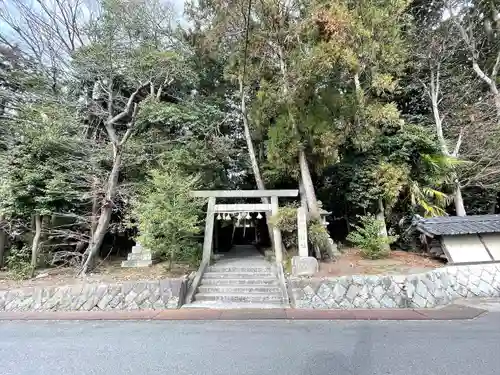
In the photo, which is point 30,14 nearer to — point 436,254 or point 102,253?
point 102,253

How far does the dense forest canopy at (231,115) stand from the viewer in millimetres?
8359

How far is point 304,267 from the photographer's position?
7.50m

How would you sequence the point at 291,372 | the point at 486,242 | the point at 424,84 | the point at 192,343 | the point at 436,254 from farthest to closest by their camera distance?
the point at 424,84 < the point at 436,254 < the point at 486,242 < the point at 192,343 < the point at 291,372

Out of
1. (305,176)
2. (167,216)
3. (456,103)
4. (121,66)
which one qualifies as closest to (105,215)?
(167,216)

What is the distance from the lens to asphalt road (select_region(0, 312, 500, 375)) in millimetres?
3312

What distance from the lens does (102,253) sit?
1165 cm

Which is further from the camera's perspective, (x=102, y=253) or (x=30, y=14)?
(x=102, y=253)

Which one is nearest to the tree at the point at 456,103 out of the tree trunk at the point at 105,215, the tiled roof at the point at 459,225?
the tiled roof at the point at 459,225

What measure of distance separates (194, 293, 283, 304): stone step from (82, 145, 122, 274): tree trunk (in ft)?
10.8

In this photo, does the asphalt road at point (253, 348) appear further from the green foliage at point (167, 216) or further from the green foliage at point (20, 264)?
the green foliage at point (20, 264)

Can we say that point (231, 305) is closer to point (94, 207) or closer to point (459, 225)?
point (94, 207)

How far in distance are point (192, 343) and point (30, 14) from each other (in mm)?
10949

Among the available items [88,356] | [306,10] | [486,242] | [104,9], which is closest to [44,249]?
[88,356]

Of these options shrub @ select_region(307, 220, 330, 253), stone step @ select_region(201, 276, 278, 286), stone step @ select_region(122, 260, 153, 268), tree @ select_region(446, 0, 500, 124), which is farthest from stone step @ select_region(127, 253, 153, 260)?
tree @ select_region(446, 0, 500, 124)
